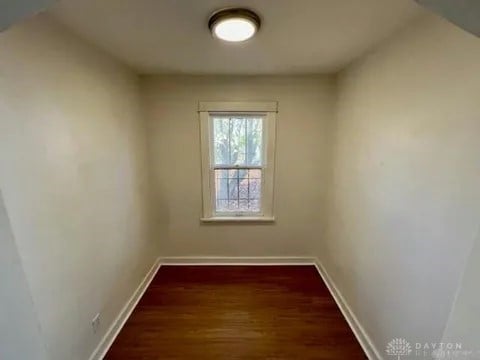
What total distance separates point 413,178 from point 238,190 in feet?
7.06

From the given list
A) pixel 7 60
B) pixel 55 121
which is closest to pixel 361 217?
pixel 55 121

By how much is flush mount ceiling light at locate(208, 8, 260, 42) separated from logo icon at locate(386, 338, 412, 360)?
213 cm

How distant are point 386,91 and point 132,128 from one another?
2314mm

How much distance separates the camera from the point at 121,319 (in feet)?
7.96

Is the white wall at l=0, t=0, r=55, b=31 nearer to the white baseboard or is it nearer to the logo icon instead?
the white baseboard

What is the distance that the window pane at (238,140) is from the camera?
332 centimetres

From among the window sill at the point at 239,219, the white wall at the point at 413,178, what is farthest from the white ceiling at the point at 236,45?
the window sill at the point at 239,219

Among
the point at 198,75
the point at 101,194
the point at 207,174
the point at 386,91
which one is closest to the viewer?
the point at 386,91

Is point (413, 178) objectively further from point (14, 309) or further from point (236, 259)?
point (236, 259)

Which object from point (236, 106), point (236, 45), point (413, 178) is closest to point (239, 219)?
point (236, 106)

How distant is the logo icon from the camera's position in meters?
1.63

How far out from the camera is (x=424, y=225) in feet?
4.93

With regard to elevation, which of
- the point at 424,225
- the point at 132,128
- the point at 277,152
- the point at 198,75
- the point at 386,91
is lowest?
the point at 424,225

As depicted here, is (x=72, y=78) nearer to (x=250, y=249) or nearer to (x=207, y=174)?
(x=207, y=174)
